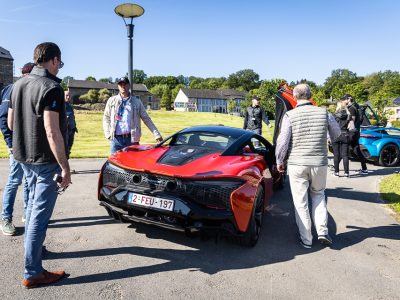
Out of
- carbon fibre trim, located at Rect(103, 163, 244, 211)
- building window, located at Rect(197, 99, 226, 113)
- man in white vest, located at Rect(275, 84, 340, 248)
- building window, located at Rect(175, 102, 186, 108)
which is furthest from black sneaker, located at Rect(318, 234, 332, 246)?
building window, located at Rect(197, 99, 226, 113)

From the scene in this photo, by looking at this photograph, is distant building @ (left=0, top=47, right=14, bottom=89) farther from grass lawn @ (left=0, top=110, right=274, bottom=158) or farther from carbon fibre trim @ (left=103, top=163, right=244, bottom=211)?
carbon fibre trim @ (left=103, top=163, right=244, bottom=211)

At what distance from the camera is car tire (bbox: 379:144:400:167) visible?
10320 millimetres

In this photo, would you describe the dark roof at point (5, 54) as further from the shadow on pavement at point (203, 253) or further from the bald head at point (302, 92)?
the bald head at point (302, 92)

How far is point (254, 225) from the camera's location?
151 inches

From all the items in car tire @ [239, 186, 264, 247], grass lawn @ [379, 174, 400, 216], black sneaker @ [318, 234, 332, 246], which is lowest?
grass lawn @ [379, 174, 400, 216]

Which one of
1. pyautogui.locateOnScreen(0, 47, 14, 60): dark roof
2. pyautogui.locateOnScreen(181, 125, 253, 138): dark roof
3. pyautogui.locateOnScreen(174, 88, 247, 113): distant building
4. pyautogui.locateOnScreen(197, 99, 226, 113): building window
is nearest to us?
pyautogui.locateOnScreen(181, 125, 253, 138): dark roof

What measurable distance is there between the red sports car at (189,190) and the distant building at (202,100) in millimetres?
92834

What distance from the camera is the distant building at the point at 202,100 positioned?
10062 centimetres

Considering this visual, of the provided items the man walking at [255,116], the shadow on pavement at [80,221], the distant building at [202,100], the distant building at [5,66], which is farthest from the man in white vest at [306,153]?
the distant building at [202,100]

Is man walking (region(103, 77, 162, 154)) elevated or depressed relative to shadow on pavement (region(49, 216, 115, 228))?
elevated

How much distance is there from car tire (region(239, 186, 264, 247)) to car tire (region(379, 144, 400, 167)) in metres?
7.87

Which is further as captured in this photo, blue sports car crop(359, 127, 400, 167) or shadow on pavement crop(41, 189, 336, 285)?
blue sports car crop(359, 127, 400, 167)

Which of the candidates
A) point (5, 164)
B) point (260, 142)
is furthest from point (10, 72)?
point (260, 142)

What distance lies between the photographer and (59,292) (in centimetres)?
279
